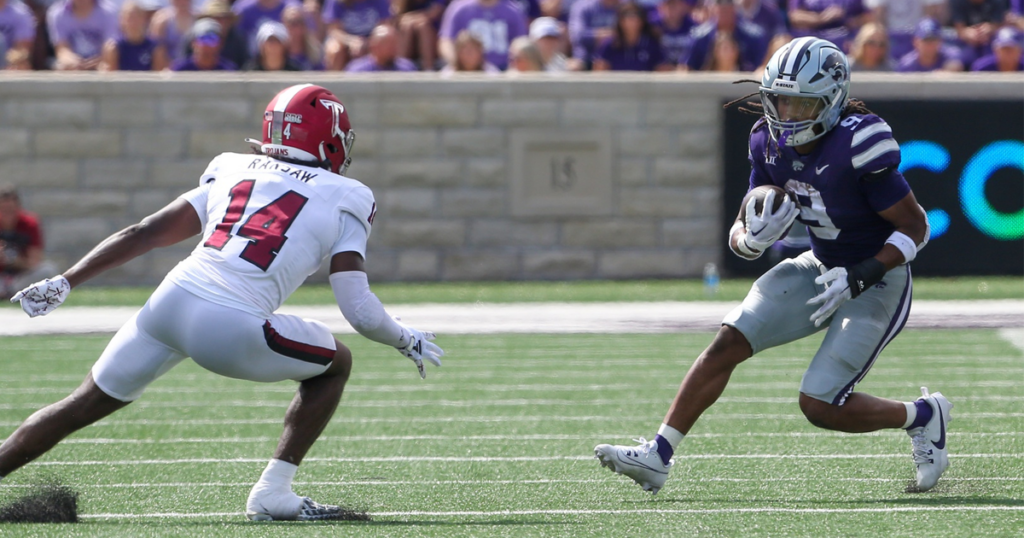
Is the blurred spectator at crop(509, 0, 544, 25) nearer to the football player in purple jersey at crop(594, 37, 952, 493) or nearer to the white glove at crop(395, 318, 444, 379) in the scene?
the football player in purple jersey at crop(594, 37, 952, 493)

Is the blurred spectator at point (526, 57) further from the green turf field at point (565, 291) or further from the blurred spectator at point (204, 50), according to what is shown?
the blurred spectator at point (204, 50)

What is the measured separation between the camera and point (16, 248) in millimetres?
12039

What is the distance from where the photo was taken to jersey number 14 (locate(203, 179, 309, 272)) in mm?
4484

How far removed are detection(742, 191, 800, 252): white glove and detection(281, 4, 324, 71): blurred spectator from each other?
899 centimetres

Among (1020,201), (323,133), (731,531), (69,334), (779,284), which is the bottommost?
(69,334)

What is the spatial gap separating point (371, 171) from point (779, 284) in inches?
323

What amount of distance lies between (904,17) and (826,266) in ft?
31.5

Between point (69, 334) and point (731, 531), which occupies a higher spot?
point (731, 531)

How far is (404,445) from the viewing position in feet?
20.1

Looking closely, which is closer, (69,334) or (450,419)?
(450,419)

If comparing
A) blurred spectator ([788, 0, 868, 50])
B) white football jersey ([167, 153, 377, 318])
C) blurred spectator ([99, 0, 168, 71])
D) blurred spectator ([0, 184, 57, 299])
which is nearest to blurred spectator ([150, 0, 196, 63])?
blurred spectator ([99, 0, 168, 71])

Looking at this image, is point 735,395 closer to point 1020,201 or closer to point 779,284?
point 779,284

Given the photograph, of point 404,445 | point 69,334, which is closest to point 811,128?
point 404,445

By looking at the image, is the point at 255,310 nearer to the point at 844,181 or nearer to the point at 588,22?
the point at 844,181
